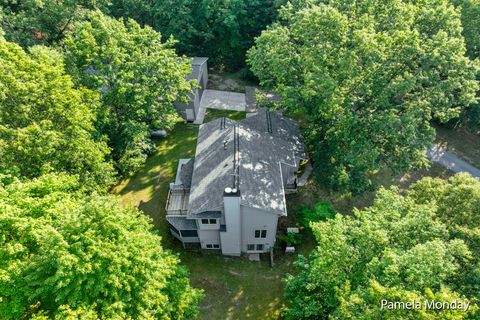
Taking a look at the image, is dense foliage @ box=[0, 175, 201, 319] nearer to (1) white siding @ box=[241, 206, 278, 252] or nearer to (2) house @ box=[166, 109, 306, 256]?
(2) house @ box=[166, 109, 306, 256]

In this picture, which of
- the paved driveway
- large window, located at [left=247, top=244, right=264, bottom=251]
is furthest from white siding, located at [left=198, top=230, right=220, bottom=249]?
the paved driveway

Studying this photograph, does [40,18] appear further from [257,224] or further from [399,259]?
[399,259]

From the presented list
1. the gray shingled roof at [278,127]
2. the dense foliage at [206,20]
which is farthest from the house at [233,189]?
the dense foliage at [206,20]

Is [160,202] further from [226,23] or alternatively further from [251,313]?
[226,23]

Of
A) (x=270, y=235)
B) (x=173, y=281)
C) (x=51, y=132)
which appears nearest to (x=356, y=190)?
(x=270, y=235)

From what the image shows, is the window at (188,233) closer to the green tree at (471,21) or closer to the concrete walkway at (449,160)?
the concrete walkway at (449,160)

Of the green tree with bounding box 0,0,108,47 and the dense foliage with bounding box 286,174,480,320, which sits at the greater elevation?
the green tree with bounding box 0,0,108,47

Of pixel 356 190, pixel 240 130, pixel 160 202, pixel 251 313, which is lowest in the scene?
pixel 251 313

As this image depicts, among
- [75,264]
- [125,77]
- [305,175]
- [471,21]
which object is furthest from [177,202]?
[471,21]
